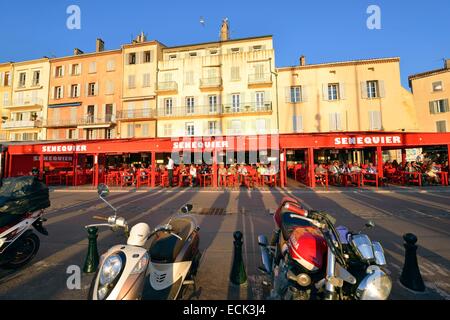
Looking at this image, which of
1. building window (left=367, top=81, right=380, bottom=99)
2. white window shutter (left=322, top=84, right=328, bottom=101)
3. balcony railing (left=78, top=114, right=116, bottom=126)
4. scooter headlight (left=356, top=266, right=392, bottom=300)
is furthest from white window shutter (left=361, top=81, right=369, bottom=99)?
balcony railing (left=78, top=114, right=116, bottom=126)

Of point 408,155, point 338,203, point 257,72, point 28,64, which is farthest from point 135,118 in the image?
point 408,155

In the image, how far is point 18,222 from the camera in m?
3.61

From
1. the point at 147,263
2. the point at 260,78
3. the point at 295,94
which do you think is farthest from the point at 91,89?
the point at 147,263

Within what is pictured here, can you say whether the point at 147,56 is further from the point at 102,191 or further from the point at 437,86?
the point at 437,86

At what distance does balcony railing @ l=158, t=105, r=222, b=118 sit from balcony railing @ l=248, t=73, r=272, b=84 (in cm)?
492

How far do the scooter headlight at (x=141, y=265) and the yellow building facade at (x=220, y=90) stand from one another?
24653 millimetres

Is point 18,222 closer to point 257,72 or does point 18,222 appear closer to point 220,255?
point 220,255

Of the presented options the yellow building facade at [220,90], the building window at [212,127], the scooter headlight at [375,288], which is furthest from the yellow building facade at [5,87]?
the scooter headlight at [375,288]

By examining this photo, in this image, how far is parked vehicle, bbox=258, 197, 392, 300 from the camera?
6.13 ft

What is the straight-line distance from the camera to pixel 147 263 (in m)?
2.19

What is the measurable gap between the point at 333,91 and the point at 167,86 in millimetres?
19717

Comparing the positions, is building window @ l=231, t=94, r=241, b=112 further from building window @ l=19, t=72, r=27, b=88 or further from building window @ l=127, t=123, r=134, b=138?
building window @ l=19, t=72, r=27, b=88

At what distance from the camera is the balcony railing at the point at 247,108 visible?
85.6 feet

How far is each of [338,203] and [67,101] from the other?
35827 mm
